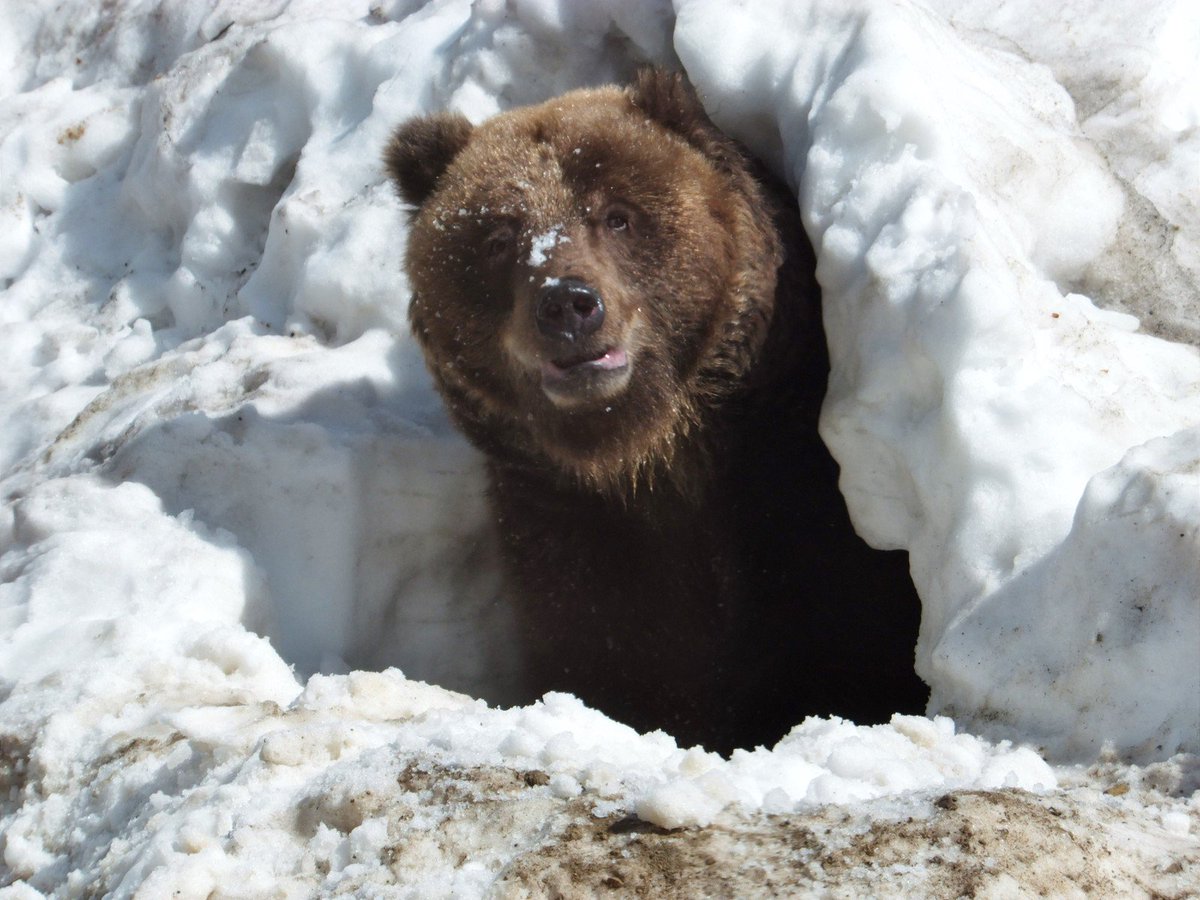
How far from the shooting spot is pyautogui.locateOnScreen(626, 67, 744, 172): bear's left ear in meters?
4.12

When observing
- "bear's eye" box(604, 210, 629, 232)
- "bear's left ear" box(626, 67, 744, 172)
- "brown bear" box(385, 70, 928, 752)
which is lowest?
"brown bear" box(385, 70, 928, 752)

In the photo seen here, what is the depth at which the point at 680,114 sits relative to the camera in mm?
4121

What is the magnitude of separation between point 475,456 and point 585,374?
43.9 inches

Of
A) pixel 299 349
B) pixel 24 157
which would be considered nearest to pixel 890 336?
pixel 299 349

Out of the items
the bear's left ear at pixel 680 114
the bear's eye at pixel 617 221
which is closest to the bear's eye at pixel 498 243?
the bear's eye at pixel 617 221

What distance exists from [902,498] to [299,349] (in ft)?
8.15

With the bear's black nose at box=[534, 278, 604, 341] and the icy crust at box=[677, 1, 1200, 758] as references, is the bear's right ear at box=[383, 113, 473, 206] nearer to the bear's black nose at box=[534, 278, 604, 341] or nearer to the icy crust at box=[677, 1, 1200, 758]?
the icy crust at box=[677, 1, 1200, 758]

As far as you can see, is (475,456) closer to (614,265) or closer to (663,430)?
(663,430)

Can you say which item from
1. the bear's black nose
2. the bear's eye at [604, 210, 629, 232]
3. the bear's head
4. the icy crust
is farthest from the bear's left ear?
the bear's black nose

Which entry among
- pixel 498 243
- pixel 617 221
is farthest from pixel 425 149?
pixel 617 221

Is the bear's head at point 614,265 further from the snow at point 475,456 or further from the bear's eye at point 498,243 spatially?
the snow at point 475,456

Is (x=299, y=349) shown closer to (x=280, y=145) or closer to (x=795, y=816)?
(x=280, y=145)

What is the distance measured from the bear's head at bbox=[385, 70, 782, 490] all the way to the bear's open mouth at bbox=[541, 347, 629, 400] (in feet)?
0.05

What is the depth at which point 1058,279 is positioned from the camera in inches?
165
